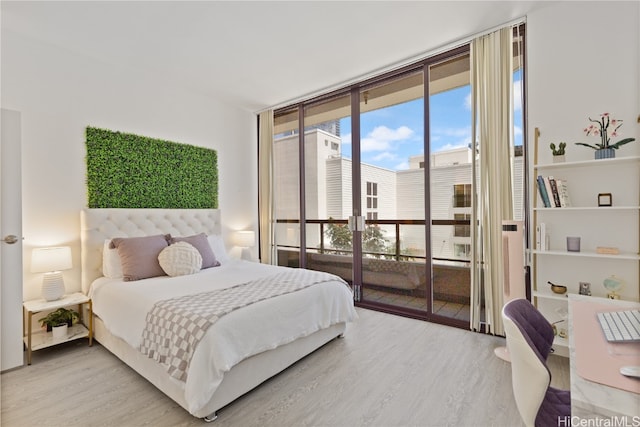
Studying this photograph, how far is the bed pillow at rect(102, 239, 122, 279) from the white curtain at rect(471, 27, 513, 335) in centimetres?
356

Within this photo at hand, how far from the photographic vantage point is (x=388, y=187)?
381cm

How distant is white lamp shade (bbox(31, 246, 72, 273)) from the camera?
8.70ft

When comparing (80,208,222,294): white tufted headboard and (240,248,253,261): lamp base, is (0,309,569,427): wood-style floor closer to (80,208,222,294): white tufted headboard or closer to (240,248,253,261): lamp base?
(80,208,222,294): white tufted headboard

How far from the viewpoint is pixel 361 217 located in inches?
156

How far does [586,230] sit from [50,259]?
15.2ft

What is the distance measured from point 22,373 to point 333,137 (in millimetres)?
3947

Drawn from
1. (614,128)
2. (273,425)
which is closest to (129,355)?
(273,425)

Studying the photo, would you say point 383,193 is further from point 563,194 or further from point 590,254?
point 590,254

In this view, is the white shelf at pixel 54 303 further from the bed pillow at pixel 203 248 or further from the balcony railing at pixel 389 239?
the balcony railing at pixel 389 239

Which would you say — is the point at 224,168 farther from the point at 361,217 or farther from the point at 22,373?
the point at 22,373

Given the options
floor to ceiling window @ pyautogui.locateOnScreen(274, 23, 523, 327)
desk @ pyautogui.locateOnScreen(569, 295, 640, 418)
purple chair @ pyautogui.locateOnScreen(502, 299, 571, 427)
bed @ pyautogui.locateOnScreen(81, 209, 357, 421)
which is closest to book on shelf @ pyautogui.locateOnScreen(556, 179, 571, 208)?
floor to ceiling window @ pyautogui.locateOnScreen(274, 23, 523, 327)

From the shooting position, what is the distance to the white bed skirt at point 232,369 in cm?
188

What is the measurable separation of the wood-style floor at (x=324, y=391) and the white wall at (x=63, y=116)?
3.76ft

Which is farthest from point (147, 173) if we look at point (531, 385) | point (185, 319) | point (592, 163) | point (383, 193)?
point (592, 163)
